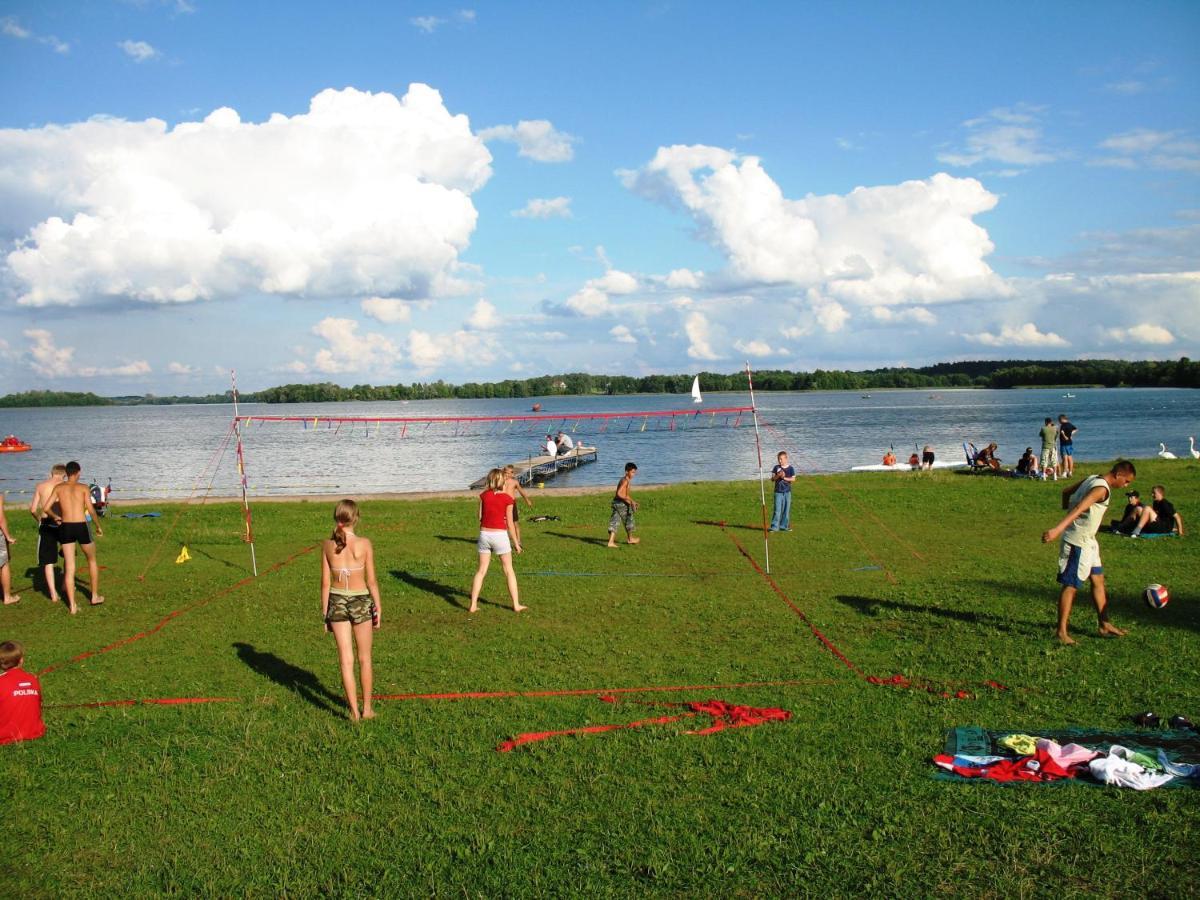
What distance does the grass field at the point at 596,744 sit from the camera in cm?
502

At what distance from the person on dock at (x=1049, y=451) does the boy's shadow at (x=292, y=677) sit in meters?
25.0

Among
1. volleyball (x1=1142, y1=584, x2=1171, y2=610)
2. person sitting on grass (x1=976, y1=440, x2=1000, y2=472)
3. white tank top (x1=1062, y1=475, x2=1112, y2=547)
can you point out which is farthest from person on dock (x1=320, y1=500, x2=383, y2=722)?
person sitting on grass (x1=976, y1=440, x2=1000, y2=472)

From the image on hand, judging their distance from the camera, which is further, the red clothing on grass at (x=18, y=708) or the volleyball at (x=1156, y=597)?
the volleyball at (x=1156, y=597)

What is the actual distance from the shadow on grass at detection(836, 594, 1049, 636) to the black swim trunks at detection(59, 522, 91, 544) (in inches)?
415

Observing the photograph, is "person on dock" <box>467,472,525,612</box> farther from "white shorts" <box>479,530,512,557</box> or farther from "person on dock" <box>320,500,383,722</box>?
"person on dock" <box>320,500,383,722</box>

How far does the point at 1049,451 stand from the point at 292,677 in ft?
84.9

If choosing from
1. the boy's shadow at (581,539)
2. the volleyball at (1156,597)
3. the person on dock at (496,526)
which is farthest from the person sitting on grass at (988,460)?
the person on dock at (496,526)

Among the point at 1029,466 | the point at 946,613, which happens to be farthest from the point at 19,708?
the point at 1029,466

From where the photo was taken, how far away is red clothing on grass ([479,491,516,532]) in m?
11.2

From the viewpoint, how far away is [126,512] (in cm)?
2372

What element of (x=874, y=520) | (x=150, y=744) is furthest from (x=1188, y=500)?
(x=150, y=744)

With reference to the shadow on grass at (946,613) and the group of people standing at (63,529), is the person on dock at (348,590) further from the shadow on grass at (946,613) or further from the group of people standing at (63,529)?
the shadow on grass at (946,613)

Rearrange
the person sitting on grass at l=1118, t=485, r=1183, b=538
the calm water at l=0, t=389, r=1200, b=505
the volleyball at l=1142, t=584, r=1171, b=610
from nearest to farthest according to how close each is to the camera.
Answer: the volleyball at l=1142, t=584, r=1171, b=610
the person sitting on grass at l=1118, t=485, r=1183, b=538
the calm water at l=0, t=389, r=1200, b=505

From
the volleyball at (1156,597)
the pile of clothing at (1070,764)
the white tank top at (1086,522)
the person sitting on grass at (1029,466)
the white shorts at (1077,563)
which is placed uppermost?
the white tank top at (1086,522)
